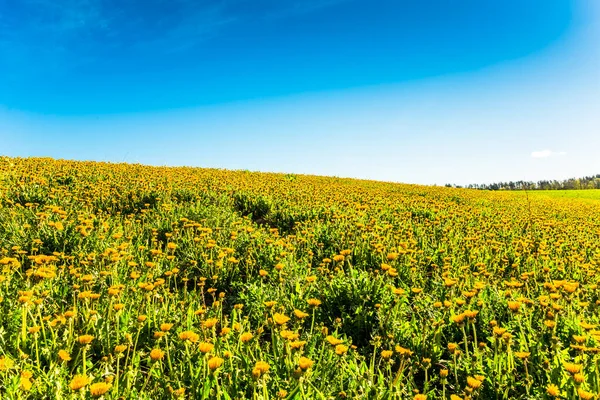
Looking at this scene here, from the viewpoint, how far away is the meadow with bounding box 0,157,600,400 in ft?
8.80

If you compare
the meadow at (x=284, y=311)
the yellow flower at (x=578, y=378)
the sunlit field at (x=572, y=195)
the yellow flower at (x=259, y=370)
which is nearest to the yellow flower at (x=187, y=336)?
the meadow at (x=284, y=311)

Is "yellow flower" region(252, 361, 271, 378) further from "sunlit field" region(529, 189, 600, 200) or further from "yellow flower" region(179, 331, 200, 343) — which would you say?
"sunlit field" region(529, 189, 600, 200)

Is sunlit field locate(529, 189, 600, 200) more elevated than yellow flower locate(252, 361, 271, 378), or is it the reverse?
sunlit field locate(529, 189, 600, 200)

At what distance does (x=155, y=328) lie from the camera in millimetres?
3488

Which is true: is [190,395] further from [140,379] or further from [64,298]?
[64,298]

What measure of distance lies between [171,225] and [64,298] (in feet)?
9.04

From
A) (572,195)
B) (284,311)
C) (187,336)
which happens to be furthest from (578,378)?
(572,195)

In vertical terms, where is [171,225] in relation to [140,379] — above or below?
above

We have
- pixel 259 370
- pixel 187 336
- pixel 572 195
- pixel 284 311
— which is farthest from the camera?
pixel 572 195

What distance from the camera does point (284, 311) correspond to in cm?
378

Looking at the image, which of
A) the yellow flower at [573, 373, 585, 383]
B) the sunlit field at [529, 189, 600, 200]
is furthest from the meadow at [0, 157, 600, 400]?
the sunlit field at [529, 189, 600, 200]

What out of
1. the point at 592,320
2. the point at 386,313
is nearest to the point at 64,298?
the point at 386,313

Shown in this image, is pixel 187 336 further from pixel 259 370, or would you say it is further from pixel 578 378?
pixel 578 378

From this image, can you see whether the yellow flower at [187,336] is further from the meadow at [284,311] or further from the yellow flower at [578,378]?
the yellow flower at [578,378]
